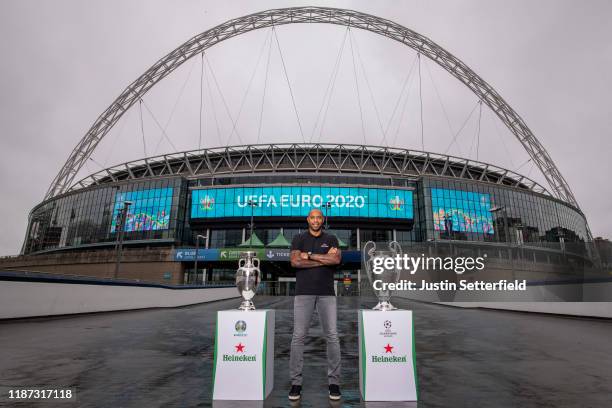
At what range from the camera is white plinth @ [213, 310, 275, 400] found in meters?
4.09

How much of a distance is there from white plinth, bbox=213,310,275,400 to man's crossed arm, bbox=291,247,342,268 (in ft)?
2.45

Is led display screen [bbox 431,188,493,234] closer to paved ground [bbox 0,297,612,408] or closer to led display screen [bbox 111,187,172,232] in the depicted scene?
led display screen [bbox 111,187,172,232]

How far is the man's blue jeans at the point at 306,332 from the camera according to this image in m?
4.17

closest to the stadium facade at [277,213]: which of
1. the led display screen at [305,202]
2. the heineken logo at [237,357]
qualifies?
the led display screen at [305,202]

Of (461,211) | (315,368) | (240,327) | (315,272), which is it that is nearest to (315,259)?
(315,272)

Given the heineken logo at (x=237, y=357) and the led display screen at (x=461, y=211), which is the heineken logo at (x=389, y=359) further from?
the led display screen at (x=461, y=211)

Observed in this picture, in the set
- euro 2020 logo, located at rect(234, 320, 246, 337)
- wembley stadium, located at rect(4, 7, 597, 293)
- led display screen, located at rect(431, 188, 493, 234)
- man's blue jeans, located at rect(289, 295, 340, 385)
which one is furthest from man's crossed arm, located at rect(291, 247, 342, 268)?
led display screen, located at rect(431, 188, 493, 234)

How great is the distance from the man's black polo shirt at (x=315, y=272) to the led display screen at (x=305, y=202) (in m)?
50.1

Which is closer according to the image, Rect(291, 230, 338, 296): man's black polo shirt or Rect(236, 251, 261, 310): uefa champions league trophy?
Rect(291, 230, 338, 296): man's black polo shirt

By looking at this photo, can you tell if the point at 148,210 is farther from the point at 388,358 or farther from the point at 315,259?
the point at 388,358

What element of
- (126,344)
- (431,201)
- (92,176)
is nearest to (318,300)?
(126,344)

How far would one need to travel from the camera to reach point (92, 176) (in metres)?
71.8

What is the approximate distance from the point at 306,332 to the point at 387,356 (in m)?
1.01

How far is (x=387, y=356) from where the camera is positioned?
13.9 ft
